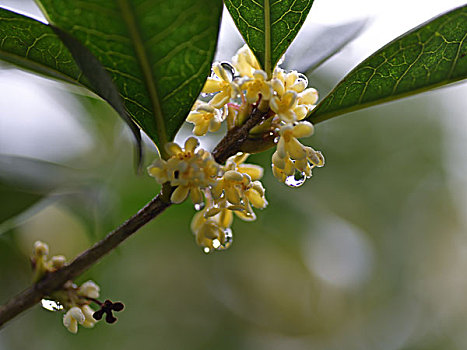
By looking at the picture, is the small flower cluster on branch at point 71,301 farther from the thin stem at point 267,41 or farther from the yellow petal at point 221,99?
the thin stem at point 267,41

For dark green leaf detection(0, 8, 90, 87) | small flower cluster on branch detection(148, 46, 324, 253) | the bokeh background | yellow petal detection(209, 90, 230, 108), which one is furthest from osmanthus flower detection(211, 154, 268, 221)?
the bokeh background

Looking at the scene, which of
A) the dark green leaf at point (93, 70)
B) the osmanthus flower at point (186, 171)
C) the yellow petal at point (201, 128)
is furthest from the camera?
the yellow petal at point (201, 128)

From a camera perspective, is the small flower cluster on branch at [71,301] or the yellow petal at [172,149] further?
the small flower cluster on branch at [71,301]

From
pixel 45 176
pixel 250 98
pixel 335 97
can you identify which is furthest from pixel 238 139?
pixel 45 176

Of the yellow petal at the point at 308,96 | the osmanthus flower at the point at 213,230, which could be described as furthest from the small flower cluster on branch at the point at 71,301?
the yellow petal at the point at 308,96

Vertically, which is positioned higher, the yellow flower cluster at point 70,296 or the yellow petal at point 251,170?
the yellow petal at point 251,170

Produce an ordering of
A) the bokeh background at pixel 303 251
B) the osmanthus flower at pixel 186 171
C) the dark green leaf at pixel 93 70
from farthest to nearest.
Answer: the bokeh background at pixel 303 251 < the osmanthus flower at pixel 186 171 < the dark green leaf at pixel 93 70

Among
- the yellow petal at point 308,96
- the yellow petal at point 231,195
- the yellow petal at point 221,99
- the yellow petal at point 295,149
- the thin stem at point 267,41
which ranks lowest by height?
the yellow petal at point 231,195
